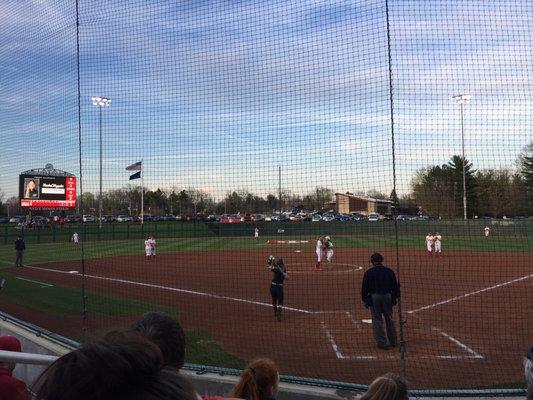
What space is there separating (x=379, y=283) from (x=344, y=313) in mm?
3505

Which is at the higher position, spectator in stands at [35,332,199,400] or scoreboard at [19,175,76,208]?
scoreboard at [19,175,76,208]

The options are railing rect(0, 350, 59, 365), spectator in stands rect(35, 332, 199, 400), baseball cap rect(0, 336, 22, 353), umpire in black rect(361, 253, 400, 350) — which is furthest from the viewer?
umpire in black rect(361, 253, 400, 350)

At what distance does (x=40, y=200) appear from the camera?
1261 inches

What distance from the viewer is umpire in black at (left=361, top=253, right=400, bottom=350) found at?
934cm

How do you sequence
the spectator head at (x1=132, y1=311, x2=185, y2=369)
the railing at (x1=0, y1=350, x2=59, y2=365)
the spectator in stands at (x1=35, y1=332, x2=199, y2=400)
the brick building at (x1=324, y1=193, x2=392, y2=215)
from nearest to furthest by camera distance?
the spectator in stands at (x1=35, y1=332, x2=199, y2=400) < the spectator head at (x1=132, y1=311, x2=185, y2=369) < the railing at (x1=0, y1=350, x2=59, y2=365) < the brick building at (x1=324, y1=193, x2=392, y2=215)

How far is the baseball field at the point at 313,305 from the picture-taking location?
8.43m

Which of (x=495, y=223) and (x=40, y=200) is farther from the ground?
(x=40, y=200)

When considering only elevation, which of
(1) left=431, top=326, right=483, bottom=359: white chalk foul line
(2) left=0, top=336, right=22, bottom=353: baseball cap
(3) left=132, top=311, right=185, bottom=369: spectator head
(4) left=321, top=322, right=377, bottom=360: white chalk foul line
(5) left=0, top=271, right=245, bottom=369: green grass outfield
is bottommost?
(1) left=431, top=326, right=483, bottom=359: white chalk foul line

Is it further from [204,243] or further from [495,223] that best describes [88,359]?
[204,243]

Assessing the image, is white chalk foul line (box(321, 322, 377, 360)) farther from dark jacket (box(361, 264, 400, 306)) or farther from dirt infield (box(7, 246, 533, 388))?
dark jacket (box(361, 264, 400, 306))

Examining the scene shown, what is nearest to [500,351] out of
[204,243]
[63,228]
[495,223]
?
[495,223]

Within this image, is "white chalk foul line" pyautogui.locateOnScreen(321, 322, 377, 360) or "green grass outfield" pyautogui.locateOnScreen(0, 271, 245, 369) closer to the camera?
"white chalk foul line" pyautogui.locateOnScreen(321, 322, 377, 360)

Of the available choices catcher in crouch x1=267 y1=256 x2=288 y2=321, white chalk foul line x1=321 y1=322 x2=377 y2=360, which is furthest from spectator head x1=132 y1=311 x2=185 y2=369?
catcher in crouch x1=267 y1=256 x2=288 y2=321

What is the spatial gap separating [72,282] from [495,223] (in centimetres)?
1997
